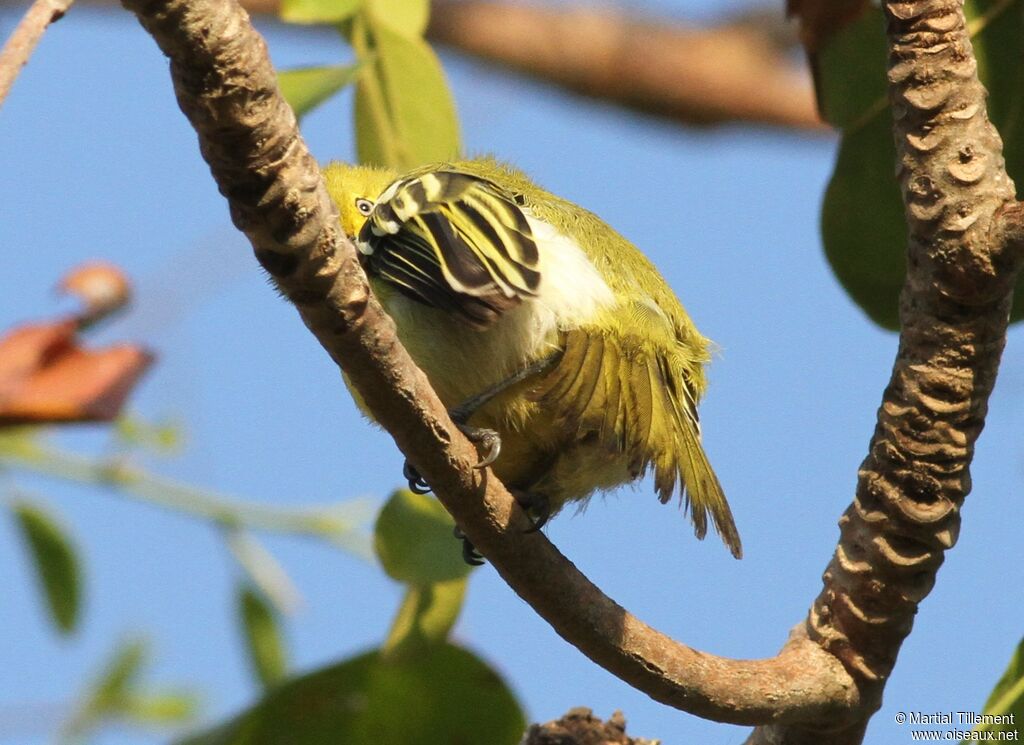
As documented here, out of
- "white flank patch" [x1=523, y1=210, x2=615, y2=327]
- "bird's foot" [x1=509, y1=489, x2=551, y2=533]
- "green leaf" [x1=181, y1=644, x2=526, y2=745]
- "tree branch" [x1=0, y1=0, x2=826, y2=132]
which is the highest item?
"tree branch" [x1=0, y1=0, x2=826, y2=132]

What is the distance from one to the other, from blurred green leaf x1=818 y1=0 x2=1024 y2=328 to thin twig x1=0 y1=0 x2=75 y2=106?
6.93 ft

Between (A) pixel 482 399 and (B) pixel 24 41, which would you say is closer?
(B) pixel 24 41

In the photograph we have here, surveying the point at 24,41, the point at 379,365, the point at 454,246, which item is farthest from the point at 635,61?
the point at 24,41

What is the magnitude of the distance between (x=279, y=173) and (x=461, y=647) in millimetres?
1879

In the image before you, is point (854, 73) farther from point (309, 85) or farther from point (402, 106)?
point (309, 85)

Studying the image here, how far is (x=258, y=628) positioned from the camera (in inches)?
183

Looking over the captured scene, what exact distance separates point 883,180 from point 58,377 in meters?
2.01

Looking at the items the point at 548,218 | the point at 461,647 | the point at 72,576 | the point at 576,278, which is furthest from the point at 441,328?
the point at 72,576

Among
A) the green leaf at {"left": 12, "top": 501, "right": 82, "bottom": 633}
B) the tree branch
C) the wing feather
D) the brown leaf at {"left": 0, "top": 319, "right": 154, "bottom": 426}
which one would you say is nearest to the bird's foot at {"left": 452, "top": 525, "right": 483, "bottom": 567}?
the wing feather

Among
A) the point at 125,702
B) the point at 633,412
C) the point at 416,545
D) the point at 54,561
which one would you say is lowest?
the point at 125,702

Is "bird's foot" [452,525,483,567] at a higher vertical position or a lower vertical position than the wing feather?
lower

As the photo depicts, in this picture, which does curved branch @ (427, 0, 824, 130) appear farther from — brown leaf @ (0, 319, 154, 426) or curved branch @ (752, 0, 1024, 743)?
curved branch @ (752, 0, 1024, 743)

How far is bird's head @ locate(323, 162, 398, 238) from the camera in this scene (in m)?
3.20

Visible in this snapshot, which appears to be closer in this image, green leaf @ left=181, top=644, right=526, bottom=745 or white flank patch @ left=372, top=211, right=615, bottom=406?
white flank patch @ left=372, top=211, right=615, bottom=406
